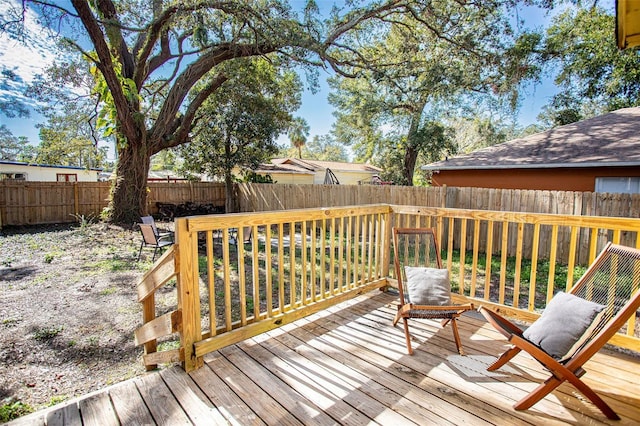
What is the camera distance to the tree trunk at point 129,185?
980 cm

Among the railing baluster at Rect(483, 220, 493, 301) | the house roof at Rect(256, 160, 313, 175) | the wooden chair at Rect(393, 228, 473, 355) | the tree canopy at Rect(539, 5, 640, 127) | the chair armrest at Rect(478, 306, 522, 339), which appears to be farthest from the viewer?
the house roof at Rect(256, 160, 313, 175)

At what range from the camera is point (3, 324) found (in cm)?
368

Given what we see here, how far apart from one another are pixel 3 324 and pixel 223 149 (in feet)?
33.4

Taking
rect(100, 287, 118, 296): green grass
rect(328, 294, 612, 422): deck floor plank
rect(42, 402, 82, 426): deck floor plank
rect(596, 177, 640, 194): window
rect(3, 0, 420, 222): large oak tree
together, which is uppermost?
rect(3, 0, 420, 222): large oak tree

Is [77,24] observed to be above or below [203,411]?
above

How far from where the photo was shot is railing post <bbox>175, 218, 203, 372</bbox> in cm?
208

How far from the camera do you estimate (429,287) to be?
2.67m

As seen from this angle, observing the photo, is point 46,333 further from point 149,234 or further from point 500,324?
point 500,324

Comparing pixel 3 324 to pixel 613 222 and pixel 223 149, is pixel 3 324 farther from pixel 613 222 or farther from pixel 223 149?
pixel 223 149

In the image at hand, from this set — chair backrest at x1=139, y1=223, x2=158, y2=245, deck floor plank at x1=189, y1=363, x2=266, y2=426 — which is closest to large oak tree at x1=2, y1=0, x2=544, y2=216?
chair backrest at x1=139, y1=223, x2=158, y2=245

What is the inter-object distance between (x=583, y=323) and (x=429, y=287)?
103cm

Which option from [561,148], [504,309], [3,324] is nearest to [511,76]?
[561,148]

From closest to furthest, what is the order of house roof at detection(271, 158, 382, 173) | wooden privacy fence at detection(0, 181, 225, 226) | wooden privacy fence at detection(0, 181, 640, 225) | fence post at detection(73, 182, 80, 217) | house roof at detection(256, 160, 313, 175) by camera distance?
wooden privacy fence at detection(0, 181, 640, 225) → wooden privacy fence at detection(0, 181, 225, 226) → fence post at detection(73, 182, 80, 217) → house roof at detection(256, 160, 313, 175) → house roof at detection(271, 158, 382, 173)

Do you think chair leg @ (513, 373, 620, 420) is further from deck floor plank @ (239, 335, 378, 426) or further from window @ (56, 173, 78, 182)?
window @ (56, 173, 78, 182)
